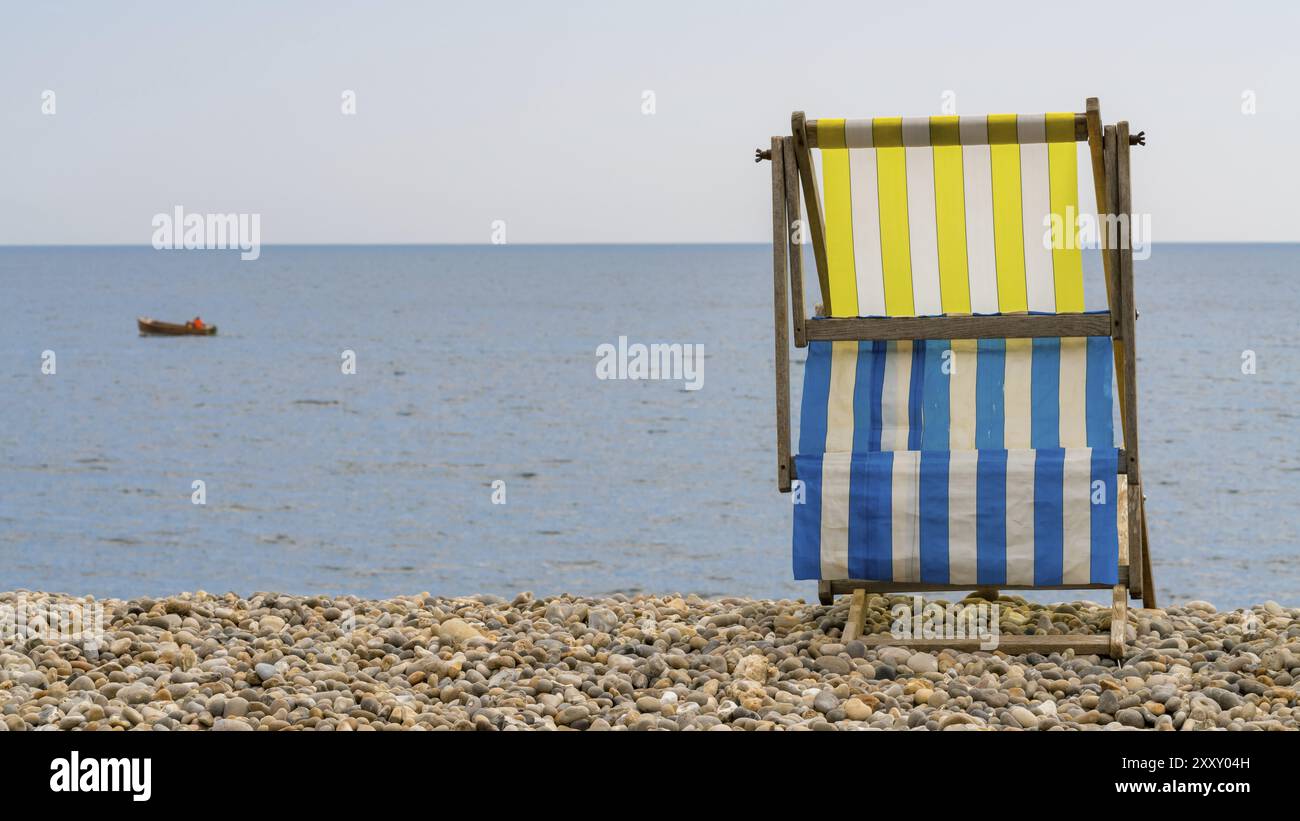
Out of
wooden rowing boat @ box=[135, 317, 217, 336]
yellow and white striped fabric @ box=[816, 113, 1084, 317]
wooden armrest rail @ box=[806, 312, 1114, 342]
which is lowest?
wooden armrest rail @ box=[806, 312, 1114, 342]

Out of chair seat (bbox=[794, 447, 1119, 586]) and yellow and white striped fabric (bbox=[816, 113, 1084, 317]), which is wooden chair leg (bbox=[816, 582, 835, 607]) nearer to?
chair seat (bbox=[794, 447, 1119, 586])

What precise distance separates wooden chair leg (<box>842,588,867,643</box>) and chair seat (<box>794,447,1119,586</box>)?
0.64 ft

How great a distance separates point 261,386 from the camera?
3684 cm

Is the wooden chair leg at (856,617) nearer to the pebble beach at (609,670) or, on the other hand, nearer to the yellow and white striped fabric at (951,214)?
the pebble beach at (609,670)

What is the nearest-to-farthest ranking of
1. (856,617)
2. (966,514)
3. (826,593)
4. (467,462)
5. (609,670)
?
(609,670)
(966,514)
(856,617)
(826,593)
(467,462)

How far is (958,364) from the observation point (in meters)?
5.43

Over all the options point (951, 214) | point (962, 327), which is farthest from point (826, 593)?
point (951, 214)

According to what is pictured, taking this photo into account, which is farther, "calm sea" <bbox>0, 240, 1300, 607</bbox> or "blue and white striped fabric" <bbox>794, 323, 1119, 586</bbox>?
"calm sea" <bbox>0, 240, 1300, 607</bbox>

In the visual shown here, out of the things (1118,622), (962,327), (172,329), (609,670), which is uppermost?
(172,329)

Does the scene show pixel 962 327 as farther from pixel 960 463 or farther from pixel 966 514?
pixel 966 514

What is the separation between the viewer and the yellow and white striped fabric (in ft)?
17.3

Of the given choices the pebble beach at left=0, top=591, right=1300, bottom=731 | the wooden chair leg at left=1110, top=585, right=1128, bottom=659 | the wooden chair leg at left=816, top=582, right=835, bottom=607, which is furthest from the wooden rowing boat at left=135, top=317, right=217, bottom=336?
the wooden chair leg at left=1110, top=585, right=1128, bottom=659

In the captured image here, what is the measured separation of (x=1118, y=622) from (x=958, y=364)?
3.62 ft
